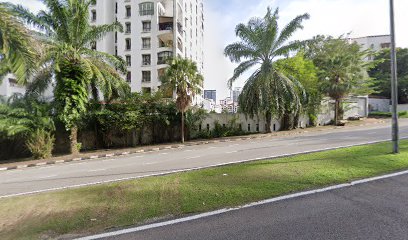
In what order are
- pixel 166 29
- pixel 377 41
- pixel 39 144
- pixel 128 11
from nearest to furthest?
pixel 39 144 < pixel 166 29 < pixel 128 11 < pixel 377 41

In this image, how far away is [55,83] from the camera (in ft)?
50.5

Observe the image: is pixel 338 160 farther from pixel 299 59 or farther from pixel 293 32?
pixel 299 59

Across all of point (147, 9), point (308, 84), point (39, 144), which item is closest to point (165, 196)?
point (39, 144)

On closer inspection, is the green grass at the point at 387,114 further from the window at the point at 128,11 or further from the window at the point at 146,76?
the window at the point at 128,11

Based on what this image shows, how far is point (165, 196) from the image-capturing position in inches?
202

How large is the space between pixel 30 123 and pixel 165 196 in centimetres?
1313

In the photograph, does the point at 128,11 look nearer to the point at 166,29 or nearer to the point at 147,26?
the point at 147,26

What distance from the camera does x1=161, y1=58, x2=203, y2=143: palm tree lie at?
57.5 feet

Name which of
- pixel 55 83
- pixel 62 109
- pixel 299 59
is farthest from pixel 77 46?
pixel 299 59

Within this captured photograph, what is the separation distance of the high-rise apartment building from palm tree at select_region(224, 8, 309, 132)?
53.4 feet

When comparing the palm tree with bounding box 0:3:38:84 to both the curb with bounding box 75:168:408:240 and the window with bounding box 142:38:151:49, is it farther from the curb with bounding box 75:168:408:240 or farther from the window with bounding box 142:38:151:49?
the window with bounding box 142:38:151:49

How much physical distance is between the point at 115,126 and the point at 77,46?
5941 millimetres

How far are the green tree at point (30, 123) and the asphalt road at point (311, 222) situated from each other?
44.7ft

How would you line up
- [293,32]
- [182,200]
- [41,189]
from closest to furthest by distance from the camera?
[182,200], [41,189], [293,32]
